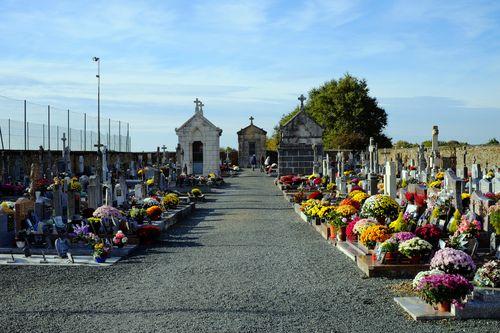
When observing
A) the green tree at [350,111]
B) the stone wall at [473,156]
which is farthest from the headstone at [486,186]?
the green tree at [350,111]

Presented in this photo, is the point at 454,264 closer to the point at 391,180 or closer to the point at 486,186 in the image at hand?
the point at 391,180

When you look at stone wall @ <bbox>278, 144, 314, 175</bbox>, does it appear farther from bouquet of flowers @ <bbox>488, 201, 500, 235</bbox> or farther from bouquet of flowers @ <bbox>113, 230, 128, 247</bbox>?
bouquet of flowers @ <bbox>488, 201, 500, 235</bbox>

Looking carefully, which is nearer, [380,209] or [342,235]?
[342,235]

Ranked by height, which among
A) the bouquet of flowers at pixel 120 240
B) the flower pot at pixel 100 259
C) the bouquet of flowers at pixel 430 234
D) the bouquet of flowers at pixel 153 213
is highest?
the bouquet of flowers at pixel 430 234

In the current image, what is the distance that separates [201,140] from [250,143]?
69.6ft

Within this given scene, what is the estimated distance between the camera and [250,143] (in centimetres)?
6819

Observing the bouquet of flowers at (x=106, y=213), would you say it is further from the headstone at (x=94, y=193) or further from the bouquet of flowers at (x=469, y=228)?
the bouquet of flowers at (x=469, y=228)

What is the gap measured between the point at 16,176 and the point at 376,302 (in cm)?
2852

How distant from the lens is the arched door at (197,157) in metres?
47.8

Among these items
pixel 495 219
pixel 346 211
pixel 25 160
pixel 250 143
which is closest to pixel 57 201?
pixel 346 211

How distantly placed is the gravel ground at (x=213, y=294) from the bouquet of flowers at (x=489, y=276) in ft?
4.09

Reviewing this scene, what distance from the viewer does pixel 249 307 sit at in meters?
8.48

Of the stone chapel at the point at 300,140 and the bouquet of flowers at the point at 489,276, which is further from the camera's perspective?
the stone chapel at the point at 300,140

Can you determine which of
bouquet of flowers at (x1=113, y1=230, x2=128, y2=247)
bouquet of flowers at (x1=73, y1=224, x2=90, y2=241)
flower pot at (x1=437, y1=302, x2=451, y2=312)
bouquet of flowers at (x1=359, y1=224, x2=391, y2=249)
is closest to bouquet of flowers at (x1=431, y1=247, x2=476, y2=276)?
flower pot at (x1=437, y1=302, x2=451, y2=312)
